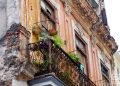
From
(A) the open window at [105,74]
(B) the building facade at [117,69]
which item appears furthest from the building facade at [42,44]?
(B) the building facade at [117,69]

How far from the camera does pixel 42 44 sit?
1120 cm

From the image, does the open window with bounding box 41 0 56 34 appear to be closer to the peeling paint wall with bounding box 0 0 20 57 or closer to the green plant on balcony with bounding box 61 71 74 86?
the peeling paint wall with bounding box 0 0 20 57

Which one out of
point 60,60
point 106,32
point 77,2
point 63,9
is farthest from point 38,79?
point 106,32

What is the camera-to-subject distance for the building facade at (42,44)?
10.8 meters

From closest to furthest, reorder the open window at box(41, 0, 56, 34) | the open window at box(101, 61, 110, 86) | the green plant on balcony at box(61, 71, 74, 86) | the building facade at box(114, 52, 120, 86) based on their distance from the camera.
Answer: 1. the green plant on balcony at box(61, 71, 74, 86)
2. the open window at box(41, 0, 56, 34)
3. the open window at box(101, 61, 110, 86)
4. the building facade at box(114, 52, 120, 86)

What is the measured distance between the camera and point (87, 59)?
15992mm

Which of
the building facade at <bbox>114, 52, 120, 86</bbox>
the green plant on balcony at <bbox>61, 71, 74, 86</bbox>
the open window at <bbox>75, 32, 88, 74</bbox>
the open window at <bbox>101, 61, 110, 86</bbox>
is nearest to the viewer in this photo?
the green plant on balcony at <bbox>61, 71, 74, 86</bbox>

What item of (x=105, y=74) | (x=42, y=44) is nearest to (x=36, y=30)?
(x=42, y=44)

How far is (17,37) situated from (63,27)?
364cm

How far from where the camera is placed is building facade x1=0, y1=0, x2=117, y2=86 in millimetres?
10766

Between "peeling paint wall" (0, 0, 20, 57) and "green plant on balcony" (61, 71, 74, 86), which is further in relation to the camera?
"green plant on balcony" (61, 71, 74, 86)

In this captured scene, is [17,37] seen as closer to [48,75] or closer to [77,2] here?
[48,75]

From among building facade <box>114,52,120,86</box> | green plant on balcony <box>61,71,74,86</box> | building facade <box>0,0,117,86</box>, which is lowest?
green plant on balcony <box>61,71,74,86</box>

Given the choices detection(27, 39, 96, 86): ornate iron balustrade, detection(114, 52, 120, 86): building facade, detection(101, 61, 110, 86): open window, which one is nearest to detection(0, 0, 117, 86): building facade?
detection(27, 39, 96, 86): ornate iron balustrade
